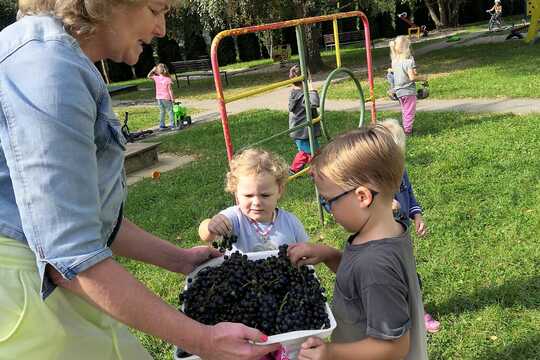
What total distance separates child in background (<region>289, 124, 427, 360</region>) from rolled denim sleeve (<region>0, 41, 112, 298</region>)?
32.8 inches

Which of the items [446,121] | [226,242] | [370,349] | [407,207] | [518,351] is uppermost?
[226,242]

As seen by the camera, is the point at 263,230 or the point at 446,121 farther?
the point at 446,121

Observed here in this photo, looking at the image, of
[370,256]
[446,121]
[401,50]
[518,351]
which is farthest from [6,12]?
[370,256]

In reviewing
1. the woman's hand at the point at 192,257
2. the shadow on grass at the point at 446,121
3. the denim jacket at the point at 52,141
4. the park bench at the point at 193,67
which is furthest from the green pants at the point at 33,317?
the park bench at the point at 193,67

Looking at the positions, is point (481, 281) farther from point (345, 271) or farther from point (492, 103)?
point (492, 103)

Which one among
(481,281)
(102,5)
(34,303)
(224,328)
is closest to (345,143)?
(224,328)

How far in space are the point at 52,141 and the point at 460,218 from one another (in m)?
4.21

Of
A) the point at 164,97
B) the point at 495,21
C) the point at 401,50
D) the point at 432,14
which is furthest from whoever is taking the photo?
the point at 432,14

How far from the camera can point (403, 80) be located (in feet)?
26.6

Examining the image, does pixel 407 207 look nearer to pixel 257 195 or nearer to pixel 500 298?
pixel 500 298

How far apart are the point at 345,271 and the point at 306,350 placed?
13.8 inches

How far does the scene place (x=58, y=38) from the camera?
3.98 feet

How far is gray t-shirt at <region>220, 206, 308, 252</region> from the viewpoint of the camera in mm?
2619

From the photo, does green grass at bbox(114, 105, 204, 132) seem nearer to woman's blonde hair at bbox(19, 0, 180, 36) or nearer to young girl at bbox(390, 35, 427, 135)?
young girl at bbox(390, 35, 427, 135)
